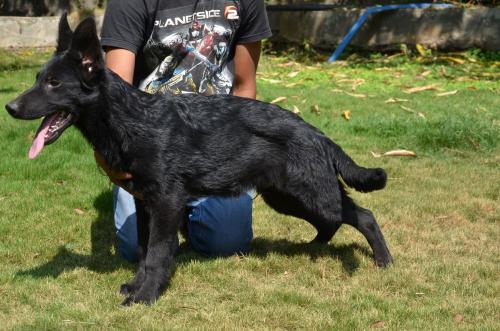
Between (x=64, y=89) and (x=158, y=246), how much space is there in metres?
1.03

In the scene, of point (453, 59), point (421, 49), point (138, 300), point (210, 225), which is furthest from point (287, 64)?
point (138, 300)

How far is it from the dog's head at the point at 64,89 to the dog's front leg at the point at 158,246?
69 cm

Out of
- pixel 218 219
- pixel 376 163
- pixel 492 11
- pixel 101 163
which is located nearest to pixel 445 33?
pixel 492 11

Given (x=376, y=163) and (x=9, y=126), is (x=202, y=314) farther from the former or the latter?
(x=9, y=126)

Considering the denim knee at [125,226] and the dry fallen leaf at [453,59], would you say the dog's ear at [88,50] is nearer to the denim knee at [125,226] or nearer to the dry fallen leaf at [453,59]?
the denim knee at [125,226]

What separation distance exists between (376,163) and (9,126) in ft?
13.3

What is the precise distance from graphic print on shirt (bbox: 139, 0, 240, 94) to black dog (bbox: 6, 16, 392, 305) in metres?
0.66

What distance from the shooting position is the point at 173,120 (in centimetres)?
425

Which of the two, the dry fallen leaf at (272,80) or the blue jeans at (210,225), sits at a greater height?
the blue jeans at (210,225)

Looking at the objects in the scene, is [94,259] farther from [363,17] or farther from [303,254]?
[363,17]

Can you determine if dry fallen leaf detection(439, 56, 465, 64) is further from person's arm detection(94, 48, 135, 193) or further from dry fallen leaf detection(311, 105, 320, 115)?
person's arm detection(94, 48, 135, 193)

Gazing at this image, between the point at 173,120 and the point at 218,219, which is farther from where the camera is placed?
the point at 218,219

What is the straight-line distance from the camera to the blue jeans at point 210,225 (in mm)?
5031

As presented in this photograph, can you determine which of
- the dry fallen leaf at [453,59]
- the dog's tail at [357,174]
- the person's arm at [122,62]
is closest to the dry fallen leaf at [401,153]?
the dog's tail at [357,174]
